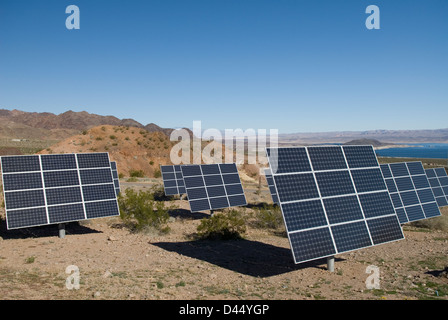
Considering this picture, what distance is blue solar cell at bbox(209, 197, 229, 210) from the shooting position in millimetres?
19688

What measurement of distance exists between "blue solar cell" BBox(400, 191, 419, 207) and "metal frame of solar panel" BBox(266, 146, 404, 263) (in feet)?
23.8

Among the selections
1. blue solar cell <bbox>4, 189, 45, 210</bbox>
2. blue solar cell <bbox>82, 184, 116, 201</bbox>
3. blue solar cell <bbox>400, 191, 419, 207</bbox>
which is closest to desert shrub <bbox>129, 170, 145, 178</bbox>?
blue solar cell <bbox>82, 184, 116, 201</bbox>

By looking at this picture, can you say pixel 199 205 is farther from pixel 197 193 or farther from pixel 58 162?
pixel 58 162

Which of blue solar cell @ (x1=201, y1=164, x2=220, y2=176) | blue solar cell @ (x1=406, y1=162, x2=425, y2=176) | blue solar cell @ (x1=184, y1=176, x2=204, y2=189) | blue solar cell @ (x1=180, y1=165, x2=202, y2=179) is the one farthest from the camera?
blue solar cell @ (x1=201, y1=164, x2=220, y2=176)

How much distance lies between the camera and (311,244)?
365 inches

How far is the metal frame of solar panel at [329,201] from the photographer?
9398 millimetres

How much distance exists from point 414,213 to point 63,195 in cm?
1654

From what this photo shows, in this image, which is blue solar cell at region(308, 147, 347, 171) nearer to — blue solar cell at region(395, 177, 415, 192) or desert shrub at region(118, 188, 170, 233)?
desert shrub at region(118, 188, 170, 233)

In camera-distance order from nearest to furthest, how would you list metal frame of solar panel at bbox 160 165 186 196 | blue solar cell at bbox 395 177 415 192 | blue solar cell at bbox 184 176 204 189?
1. blue solar cell at bbox 395 177 415 192
2. blue solar cell at bbox 184 176 204 189
3. metal frame of solar panel at bbox 160 165 186 196

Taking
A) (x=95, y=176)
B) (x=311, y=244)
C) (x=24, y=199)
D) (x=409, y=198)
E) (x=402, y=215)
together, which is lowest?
(x=402, y=215)

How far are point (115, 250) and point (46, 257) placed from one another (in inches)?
90.1

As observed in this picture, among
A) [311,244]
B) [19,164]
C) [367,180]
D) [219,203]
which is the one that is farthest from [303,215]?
[19,164]

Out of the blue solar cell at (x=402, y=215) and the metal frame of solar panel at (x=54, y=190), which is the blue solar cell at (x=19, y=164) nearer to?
the metal frame of solar panel at (x=54, y=190)
